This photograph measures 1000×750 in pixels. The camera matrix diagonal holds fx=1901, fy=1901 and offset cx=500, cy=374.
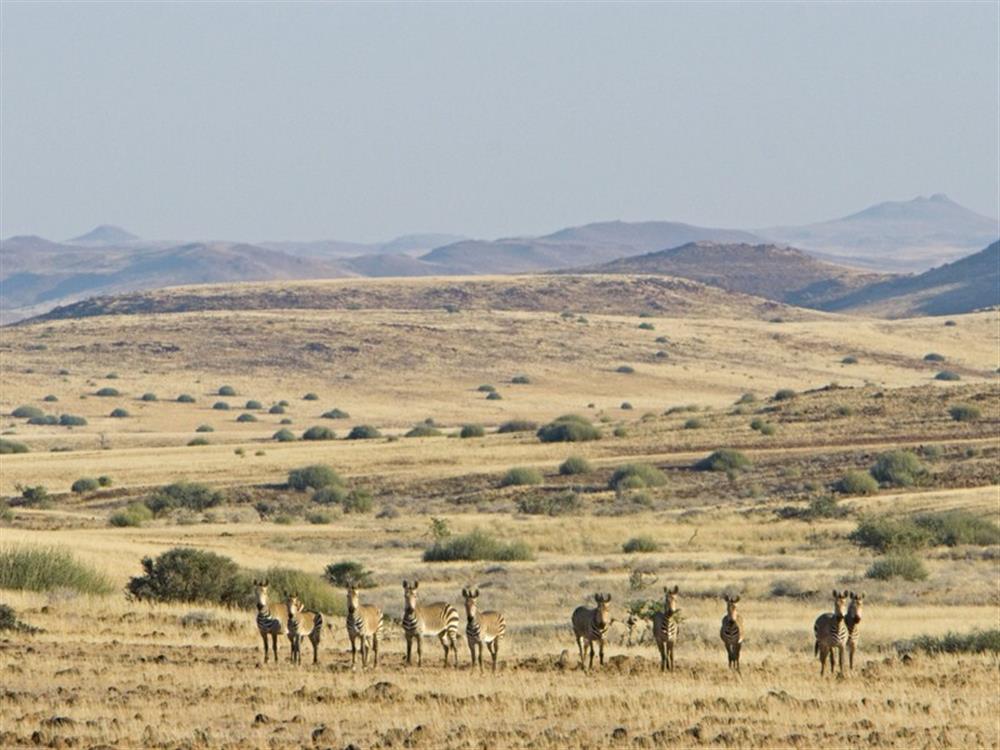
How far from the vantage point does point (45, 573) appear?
2914 centimetres

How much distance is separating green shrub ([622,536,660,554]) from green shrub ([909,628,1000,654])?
16197mm

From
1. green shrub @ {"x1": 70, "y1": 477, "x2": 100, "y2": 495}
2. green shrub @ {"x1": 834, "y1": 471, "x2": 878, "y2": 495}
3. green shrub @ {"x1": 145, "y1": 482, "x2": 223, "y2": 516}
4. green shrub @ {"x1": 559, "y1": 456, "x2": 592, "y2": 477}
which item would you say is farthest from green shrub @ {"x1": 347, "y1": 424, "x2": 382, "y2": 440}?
green shrub @ {"x1": 834, "y1": 471, "x2": 878, "y2": 495}

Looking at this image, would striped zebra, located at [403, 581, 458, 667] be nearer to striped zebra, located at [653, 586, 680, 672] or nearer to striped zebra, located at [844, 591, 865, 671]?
striped zebra, located at [653, 586, 680, 672]

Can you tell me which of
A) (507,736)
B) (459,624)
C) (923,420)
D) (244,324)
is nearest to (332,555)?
(459,624)

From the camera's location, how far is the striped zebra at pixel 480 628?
19.7 meters

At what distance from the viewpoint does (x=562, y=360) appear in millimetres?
115312

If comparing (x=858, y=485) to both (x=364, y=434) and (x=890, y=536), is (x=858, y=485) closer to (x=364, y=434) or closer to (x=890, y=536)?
(x=890, y=536)

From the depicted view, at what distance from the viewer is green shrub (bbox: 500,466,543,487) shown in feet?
189

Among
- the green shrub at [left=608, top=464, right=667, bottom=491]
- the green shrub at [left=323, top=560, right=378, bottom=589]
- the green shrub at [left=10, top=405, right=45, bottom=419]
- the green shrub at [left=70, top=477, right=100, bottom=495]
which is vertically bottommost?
the green shrub at [left=608, top=464, right=667, bottom=491]

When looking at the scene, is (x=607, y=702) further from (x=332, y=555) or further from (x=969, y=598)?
(x=332, y=555)

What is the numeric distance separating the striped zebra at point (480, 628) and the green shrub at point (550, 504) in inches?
1202

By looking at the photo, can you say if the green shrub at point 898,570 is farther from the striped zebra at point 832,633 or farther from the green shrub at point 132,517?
the green shrub at point 132,517

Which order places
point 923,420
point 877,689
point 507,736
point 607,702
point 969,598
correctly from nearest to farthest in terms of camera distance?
1. point 507,736
2. point 607,702
3. point 877,689
4. point 969,598
5. point 923,420

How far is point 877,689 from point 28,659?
28.7 ft
